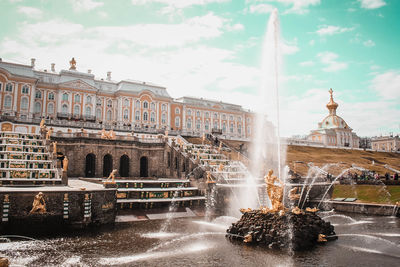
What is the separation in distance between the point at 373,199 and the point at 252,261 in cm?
2042

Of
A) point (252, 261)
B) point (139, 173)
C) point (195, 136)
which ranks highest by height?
point (195, 136)

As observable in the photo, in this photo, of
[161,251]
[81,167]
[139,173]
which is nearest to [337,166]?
[139,173]

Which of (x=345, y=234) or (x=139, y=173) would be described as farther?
(x=139, y=173)

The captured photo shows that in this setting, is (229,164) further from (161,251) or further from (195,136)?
(161,251)

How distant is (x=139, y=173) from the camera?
128 feet

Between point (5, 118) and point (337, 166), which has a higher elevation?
point (5, 118)

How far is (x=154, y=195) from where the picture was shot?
2434 cm

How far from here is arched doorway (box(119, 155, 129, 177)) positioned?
126ft

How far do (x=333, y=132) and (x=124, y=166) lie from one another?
223 feet

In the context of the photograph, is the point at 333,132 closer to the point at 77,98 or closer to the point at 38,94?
the point at 77,98

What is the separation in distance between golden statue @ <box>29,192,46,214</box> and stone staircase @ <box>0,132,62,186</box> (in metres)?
4.76

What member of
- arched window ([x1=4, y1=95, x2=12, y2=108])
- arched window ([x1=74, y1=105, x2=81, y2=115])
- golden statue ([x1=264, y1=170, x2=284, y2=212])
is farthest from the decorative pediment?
golden statue ([x1=264, y1=170, x2=284, y2=212])

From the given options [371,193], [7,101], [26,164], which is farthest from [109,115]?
[371,193]

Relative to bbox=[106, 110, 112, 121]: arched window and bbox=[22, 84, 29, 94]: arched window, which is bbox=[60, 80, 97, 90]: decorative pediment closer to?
→ bbox=[106, 110, 112, 121]: arched window
